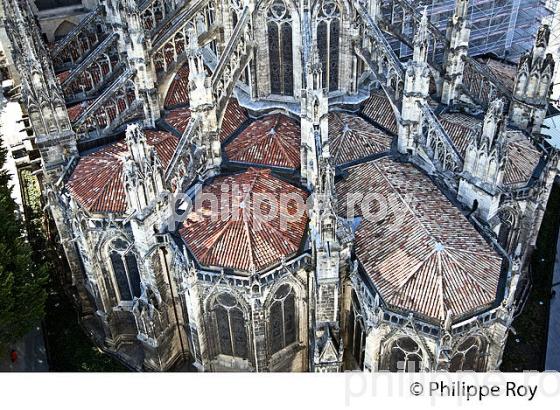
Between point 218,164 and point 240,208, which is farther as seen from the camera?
point 218,164

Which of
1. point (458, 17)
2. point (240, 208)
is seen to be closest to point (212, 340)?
point (240, 208)

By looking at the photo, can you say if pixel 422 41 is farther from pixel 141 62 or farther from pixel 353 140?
pixel 141 62

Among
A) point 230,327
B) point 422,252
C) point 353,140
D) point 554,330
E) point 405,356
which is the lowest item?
point 554,330

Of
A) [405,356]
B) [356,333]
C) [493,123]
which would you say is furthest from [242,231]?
[493,123]

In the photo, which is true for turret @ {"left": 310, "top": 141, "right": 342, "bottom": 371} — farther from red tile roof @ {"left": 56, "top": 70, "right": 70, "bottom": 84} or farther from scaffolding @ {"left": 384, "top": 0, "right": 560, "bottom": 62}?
red tile roof @ {"left": 56, "top": 70, "right": 70, "bottom": 84}
